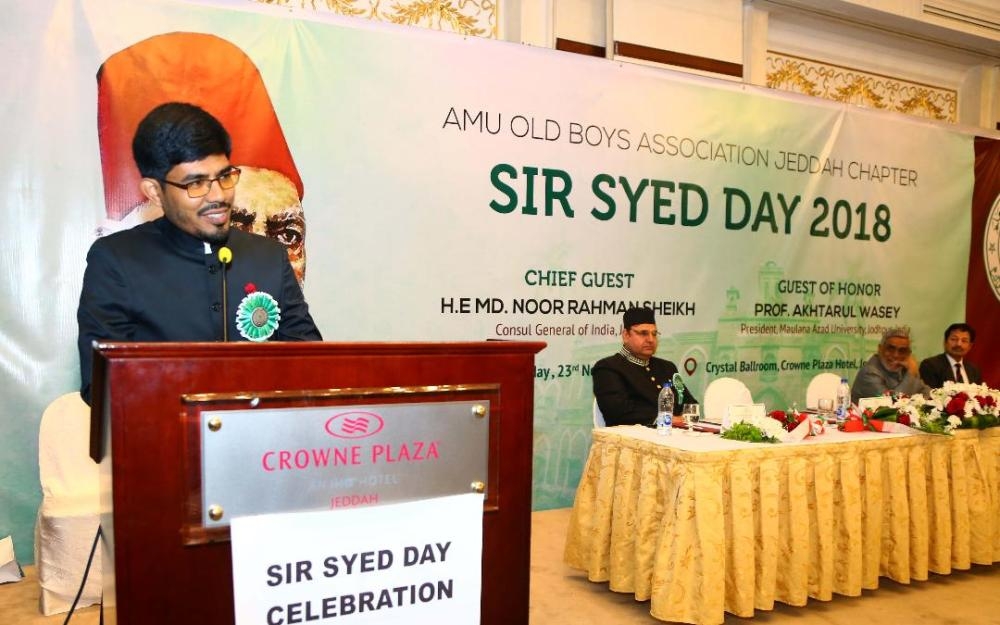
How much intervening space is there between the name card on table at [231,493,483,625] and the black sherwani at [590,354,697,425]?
2.65 metres

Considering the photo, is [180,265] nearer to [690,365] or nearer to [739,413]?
[739,413]

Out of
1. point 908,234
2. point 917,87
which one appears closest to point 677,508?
point 908,234

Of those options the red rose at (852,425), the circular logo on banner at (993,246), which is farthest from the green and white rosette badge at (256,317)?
the circular logo on banner at (993,246)

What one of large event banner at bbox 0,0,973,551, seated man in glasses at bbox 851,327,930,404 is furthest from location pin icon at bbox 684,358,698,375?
seated man in glasses at bbox 851,327,930,404

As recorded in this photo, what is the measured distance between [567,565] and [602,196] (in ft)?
7.60

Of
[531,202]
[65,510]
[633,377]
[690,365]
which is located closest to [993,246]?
[690,365]

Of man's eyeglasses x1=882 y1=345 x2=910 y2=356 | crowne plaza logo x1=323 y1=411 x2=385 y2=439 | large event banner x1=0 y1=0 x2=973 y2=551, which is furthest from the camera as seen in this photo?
man's eyeglasses x1=882 y1=345 x2=910 y2=356

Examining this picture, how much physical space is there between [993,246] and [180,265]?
6944 mm

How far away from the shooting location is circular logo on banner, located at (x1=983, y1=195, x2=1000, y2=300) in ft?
21.7

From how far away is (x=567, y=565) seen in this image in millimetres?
3682

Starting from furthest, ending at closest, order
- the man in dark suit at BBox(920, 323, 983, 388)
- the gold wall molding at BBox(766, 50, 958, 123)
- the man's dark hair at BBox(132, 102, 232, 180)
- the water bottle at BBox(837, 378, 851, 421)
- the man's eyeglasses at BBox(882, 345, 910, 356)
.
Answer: the gold wall molding at BBox(766, 50, 958, 123), the man in dark suit at BBox(920, 323, 983, 388), the man's eyeglasses at BBox(882, 345, 910, 356), the water bottle at BBox(837, 378, 851, 421), the man's dark hair at BBox(132, 102, 232, 180)

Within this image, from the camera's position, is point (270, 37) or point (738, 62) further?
point (738, 62)

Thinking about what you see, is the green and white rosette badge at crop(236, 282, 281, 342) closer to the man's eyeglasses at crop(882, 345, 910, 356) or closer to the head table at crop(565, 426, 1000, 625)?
the head table at crop(565, 426, 1000, 625)

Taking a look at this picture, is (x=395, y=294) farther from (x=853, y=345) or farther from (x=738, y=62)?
(x=853, y=345)
